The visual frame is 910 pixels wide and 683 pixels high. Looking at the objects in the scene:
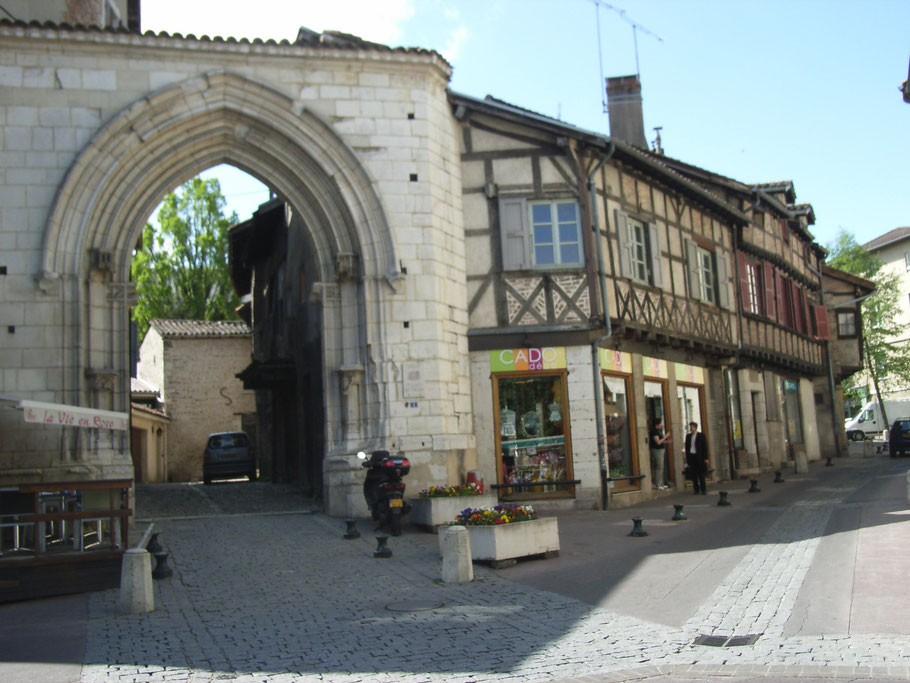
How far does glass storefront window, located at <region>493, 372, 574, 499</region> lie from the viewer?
15.0 meters

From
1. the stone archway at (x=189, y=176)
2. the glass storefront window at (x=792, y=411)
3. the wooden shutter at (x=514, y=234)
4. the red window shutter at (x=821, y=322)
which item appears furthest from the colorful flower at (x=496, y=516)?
the red window shutter at (x=821, y=322)

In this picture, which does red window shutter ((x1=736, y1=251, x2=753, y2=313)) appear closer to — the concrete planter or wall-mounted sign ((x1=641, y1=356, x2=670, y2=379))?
wall-mounted sign ((x1=641, y1=356, x2=670, y2=379))

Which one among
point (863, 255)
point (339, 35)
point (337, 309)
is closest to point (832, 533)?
point (337, 309)

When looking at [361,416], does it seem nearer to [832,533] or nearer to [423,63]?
[423,63]

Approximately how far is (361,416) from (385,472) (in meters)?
1.95

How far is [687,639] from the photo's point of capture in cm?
630

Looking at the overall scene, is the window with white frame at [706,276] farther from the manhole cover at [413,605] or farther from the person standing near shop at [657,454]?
the manhole cover at [413,605]

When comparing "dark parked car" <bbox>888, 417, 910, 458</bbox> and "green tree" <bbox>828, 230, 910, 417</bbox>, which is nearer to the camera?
"dark parked car" <bbox>888, 417, 910, 458</bbox>

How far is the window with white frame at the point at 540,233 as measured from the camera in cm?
1534

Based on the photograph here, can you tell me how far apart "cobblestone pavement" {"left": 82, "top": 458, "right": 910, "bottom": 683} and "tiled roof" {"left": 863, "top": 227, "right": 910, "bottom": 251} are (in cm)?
4977

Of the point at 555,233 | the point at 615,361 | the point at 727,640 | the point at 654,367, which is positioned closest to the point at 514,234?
the point at 555,233

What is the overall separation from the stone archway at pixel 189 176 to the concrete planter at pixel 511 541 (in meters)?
4.30

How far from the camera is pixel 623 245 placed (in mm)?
16531

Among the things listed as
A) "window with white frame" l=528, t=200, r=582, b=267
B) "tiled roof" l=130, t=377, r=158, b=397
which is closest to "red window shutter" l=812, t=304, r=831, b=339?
"window with white frame" l=528, t=200, r=582, b=267
